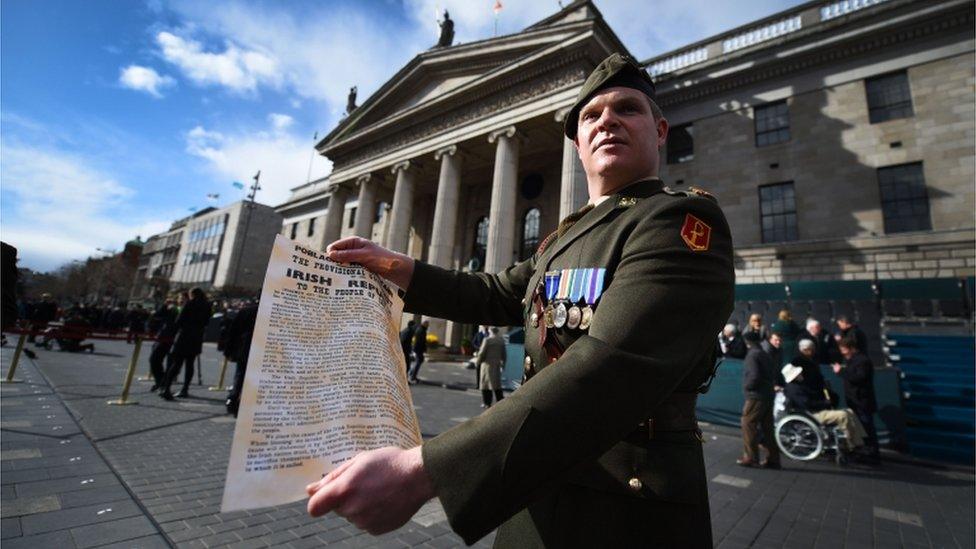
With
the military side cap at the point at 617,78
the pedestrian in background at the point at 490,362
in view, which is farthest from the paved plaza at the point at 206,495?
the military side cap at the point at 617,78

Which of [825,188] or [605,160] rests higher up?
[825,188]

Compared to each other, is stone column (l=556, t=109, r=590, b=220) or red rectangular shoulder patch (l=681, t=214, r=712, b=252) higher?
stone column (l=556, t=109, r=590, b=220)

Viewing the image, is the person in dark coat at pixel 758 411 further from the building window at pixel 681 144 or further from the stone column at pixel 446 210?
the stone column at pixel 446 210

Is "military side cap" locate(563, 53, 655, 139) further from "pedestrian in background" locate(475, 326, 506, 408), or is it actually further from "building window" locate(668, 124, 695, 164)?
"building window" locate(668, 124, 695, 164)

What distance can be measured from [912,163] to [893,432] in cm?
1132

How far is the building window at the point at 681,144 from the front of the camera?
18750 millimetres

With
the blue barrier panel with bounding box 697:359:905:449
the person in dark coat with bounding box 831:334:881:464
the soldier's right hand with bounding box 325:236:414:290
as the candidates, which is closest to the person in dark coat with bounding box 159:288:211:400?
the soldier's right hand with bounding box 325:236:414:290

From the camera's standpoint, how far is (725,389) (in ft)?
29.8

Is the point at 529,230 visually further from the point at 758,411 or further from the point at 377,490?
the point at 377,490

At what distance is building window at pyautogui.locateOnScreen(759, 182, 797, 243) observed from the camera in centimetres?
1609

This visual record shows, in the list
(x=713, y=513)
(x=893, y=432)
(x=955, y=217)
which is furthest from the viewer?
(x=955, y=217)

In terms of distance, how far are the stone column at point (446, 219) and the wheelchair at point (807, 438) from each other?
50.4 feet

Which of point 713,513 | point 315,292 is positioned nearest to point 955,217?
point 713,513

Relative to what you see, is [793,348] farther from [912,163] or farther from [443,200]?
[443,200]
